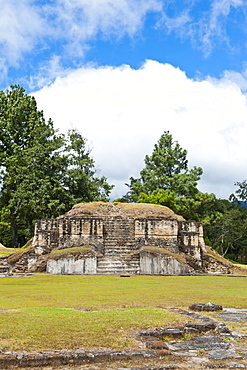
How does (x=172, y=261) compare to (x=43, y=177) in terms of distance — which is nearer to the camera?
(x=172, y=261)

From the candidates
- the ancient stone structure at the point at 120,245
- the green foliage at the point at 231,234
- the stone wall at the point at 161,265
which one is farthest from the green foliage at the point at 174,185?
the stone wall at the point at 161,265

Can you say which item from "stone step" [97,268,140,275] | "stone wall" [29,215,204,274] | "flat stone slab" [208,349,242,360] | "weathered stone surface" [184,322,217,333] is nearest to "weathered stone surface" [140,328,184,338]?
"weathered stone surface" [184,322,217,333]

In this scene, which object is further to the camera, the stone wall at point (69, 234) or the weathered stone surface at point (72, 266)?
the stone wall at point (69, 234)

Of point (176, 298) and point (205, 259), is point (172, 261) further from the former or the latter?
point (176, 298)

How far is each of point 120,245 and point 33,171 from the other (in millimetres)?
12549

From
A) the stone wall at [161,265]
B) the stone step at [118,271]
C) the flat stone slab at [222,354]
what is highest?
the stone wall at [161,265]

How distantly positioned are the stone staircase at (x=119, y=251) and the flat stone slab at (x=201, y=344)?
36.5ft

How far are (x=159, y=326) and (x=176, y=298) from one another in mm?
2865

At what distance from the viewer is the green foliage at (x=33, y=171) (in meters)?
27.3

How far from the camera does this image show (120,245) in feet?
59.5

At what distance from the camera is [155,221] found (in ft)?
61.4

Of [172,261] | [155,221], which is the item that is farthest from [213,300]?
[155,221]

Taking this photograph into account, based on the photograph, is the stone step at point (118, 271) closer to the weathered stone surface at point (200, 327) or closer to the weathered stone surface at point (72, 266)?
the weathered stone surface at point (72, 266)

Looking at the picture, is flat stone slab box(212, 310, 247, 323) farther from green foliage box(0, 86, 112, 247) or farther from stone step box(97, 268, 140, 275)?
green foliage box(0, 86, 112, 247)
